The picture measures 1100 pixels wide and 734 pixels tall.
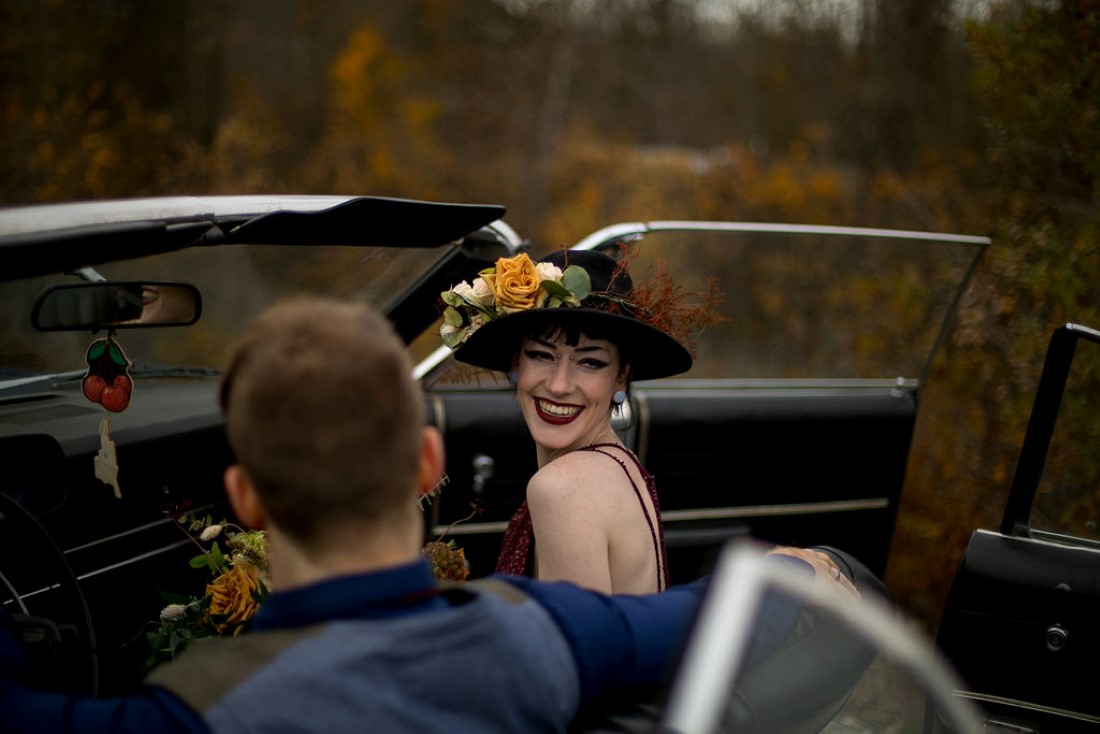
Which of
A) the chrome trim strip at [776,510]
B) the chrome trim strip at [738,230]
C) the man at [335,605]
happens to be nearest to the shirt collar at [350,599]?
the man at [335,605]

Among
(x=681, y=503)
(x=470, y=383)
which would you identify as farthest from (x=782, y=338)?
(x=470, y=383)

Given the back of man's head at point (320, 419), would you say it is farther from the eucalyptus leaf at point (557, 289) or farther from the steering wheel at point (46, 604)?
the eucalyptus leaf at point (557, 289)

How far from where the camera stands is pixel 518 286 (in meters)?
2.53

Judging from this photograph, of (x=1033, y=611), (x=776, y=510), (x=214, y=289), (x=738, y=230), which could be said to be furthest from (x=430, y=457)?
(x=776, y=510)

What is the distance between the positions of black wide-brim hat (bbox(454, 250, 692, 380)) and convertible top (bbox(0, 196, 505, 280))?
353mm

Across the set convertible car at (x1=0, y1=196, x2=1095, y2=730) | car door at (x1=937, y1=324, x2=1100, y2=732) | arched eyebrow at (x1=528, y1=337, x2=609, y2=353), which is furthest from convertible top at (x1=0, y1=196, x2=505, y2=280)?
car door at (x1=937, y1=324, x2=1100, y2=732)

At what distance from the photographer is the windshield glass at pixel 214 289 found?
262 centimetres

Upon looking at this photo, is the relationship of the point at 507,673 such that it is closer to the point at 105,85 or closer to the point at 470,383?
the point at 470,383

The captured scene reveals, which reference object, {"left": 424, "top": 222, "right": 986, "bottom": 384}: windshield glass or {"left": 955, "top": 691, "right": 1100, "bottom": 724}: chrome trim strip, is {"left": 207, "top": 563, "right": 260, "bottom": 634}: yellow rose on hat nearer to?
{"left": 424, "top": 222, "right": 986, "bottom": 384}: windshield glass

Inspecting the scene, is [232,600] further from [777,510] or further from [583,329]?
[777,510]

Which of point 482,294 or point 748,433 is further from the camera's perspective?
point 748,433

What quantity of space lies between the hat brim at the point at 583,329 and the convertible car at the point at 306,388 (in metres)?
0.37

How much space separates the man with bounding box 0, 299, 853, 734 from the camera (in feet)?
3.99

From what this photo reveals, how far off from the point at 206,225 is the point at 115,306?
605mm
